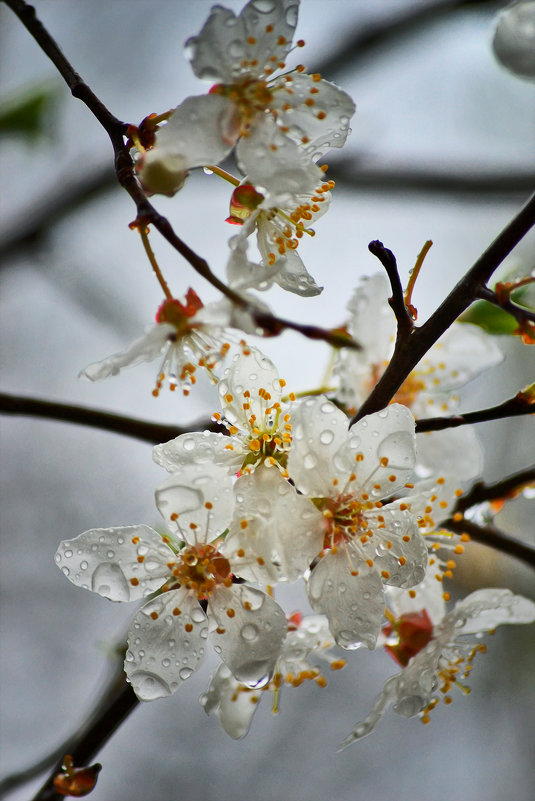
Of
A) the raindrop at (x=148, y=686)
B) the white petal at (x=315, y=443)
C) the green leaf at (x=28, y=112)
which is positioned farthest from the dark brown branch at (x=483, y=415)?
the green leaf at (x=28, y=112)

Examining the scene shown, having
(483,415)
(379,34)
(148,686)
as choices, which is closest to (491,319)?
(483,415)

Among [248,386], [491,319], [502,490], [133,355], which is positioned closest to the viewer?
[133,355]

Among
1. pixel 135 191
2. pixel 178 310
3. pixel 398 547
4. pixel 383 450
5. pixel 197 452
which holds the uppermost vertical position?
pixel 135 191

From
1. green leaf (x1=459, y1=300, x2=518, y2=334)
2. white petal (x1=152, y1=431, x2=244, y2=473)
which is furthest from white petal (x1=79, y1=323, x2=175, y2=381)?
green leaf (x1=459, y1=300, x2=518, y2=334)

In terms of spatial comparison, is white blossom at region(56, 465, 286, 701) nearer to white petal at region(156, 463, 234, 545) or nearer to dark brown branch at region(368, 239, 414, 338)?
white petal at region(156, 463, 234, 545)

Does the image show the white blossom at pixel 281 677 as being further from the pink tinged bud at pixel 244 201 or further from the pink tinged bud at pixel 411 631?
the pink tinged bud at pixel 244 201

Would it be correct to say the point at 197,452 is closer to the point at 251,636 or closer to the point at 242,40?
the point at 251,636

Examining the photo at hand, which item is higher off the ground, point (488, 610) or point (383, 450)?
point (383, 450)
